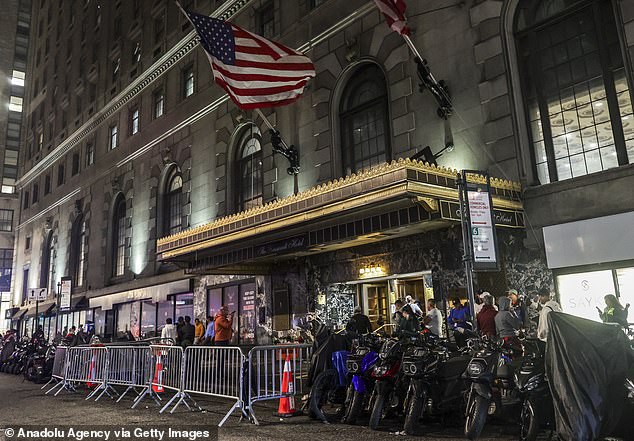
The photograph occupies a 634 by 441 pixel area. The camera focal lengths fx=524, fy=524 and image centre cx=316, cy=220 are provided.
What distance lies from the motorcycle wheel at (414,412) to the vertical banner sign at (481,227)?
295cm

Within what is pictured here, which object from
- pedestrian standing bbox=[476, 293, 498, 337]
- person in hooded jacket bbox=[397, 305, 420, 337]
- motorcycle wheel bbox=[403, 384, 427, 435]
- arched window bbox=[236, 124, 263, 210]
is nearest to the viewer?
motorcycle wheel bbox=[403, 384, 427, 435]

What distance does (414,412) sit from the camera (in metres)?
7.36

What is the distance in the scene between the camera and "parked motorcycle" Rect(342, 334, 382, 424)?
828 centimetres

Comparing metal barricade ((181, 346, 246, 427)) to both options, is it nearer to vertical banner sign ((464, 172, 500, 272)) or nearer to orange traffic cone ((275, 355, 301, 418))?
orange traffic cone ((275, 355, 301, 418))

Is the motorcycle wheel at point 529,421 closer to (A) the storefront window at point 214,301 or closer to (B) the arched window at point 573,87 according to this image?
(B) the arched window at point 573,87

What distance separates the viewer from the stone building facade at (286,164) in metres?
12.1

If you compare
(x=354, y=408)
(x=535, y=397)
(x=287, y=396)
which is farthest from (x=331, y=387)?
(x=535, y=397)

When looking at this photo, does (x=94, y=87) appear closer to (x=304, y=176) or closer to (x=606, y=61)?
(x=304, y=176)

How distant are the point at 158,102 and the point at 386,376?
76.3 ft

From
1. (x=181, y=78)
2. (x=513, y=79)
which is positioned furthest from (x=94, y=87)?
(x=513, y=79)

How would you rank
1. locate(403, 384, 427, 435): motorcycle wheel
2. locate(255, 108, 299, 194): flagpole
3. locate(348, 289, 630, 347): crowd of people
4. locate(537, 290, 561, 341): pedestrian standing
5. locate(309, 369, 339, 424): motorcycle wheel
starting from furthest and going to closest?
locate(255, 108, 299, 194): flagpole → locate(309, 369, 339, 424): motorcycle wheel → locate(348, 289, 630, 347): crowd of people → locate(403, 384, 427, 435): motorcycle wheel → locate(537, 290, 561, 341): pedestrian standing

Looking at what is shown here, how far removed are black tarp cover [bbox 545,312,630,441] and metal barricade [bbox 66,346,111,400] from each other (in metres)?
10.7

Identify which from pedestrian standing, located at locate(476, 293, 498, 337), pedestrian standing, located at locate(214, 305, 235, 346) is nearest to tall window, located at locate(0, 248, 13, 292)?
pedestrian standing, located at locate(214, 305, 235, 346)

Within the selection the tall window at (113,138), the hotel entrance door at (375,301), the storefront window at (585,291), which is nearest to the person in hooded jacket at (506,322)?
the storefront window at (585,291)
